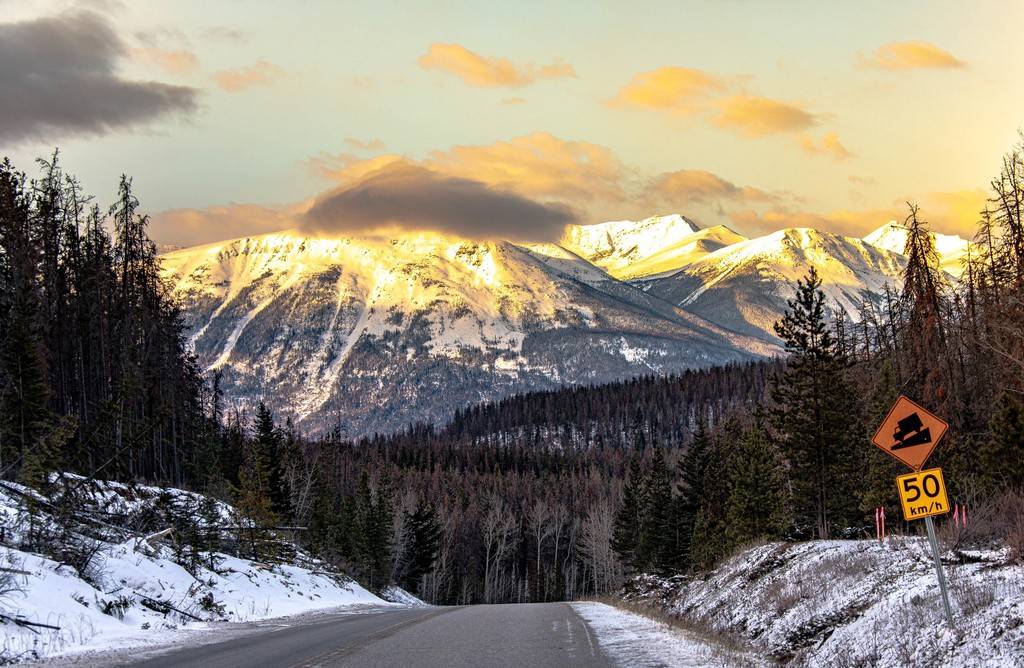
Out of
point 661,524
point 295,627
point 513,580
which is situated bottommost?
point 513,580

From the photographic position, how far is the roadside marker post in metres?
11.5

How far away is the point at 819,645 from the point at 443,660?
580 cm

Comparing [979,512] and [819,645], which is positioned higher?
[979,512]

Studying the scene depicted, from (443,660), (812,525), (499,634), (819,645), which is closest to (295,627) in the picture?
(499,634)

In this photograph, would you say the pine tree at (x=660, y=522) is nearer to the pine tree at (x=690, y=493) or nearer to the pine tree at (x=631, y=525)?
the pine tree at (x=690, y=493)

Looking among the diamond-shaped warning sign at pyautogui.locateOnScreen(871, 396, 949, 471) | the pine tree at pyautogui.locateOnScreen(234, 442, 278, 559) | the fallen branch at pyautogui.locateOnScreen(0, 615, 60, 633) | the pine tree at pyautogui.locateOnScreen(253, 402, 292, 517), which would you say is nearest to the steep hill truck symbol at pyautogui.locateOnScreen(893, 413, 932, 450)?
the diamond-shaped warning sign at pyautogui.locateOnScreen(871, 396, 949, 471)

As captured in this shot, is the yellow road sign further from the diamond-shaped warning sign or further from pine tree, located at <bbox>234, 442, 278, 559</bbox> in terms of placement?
pine tree, located at <bbox>234, 442, 278, 559</bbox>

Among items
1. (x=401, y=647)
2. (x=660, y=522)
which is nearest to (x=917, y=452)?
(x=401, y=647)

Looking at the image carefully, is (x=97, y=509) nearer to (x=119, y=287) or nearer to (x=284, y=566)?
(x=284, y=566)

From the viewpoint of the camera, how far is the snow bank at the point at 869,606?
419 inches

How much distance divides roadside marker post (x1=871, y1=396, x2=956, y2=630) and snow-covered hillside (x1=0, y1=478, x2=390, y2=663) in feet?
41.9

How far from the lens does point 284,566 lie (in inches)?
1448

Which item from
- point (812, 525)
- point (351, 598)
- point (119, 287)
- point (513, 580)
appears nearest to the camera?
point (351, 598)

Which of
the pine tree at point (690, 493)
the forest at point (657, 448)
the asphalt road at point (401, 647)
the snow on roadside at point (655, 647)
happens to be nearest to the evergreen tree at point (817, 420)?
the forest at point (657, 448)
